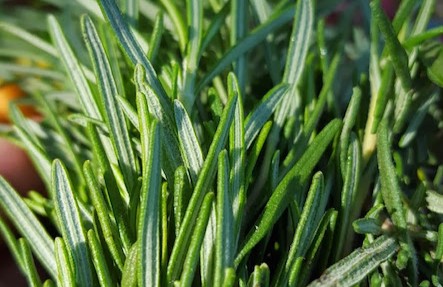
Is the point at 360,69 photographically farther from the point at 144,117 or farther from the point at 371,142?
the point at 144,117

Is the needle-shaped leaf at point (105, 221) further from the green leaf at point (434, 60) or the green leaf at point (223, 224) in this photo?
the green leaf at point (434, 60)

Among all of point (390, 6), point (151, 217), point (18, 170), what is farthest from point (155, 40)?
point (390, 6)

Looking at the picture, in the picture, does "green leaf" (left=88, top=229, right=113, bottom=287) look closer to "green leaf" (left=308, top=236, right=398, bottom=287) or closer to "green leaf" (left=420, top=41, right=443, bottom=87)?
"green leaf" (left=308, top=236, right=398, bottom=287)

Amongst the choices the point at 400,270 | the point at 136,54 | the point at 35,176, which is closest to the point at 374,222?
the point at 400,270

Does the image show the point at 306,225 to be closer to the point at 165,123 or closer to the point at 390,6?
the point at 165,123

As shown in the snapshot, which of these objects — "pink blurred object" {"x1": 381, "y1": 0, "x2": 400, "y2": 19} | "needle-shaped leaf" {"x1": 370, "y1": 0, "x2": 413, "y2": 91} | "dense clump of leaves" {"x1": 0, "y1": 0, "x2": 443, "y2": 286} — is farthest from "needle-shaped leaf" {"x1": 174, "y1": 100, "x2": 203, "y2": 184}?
"pink blurred object" {"x1": 381, "y1": 0, "x2": 400, "y2": 19}

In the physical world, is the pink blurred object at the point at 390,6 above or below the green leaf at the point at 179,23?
above

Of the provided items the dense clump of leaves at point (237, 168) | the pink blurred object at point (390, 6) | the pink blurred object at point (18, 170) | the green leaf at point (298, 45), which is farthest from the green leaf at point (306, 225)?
the pink blurred object at point (390, 6)
